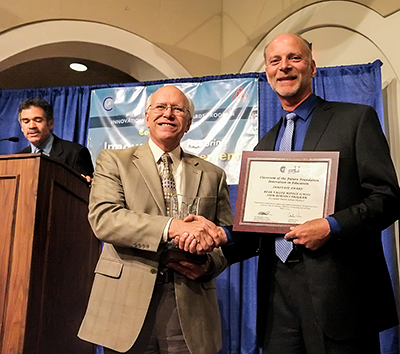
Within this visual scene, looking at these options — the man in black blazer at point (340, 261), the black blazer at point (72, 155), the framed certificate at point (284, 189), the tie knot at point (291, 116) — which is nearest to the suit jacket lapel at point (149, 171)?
the man in black blazer at point (340, 261)

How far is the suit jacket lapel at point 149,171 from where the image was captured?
204cm

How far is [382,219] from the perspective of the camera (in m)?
1.67

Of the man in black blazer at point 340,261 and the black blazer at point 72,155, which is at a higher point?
the black blazer at point 72,155

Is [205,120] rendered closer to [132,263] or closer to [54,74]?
[132,263]

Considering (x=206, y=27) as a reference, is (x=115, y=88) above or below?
below

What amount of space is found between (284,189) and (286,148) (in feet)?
0.74

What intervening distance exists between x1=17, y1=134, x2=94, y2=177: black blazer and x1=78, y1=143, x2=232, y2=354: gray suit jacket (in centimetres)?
155

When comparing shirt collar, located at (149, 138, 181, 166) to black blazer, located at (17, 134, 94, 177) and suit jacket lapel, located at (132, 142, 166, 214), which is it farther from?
black blazer, located at (17, 134, 94, 177)

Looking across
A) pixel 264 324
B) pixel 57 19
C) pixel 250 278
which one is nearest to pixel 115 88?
pixel 57 19

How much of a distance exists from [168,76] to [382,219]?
145 inches

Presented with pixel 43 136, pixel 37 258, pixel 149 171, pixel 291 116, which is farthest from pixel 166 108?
pixel 43 136

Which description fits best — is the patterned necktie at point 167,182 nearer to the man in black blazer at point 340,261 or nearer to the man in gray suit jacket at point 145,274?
the man in gray suit jacket at point 145,274

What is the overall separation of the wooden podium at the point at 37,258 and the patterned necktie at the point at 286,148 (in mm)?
1142

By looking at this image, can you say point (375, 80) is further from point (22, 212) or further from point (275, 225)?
point (22, 212)
